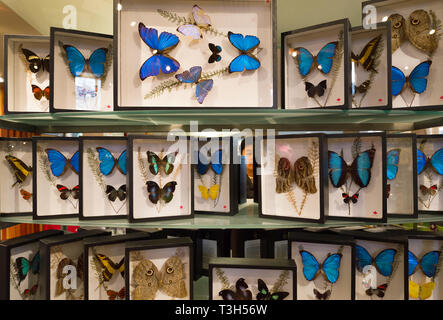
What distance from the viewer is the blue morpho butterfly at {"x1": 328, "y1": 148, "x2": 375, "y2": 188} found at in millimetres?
1099

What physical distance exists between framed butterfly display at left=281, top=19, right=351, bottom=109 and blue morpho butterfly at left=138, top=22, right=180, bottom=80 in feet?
1.58

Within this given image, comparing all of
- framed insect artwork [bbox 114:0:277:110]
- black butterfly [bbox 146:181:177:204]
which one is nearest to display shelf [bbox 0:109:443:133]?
framed insect artwork [bbox 114:0:277:110]

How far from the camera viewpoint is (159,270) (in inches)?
45.6

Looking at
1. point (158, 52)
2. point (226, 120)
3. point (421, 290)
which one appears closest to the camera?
point (158, 52)

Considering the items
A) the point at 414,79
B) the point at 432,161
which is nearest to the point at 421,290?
the point at 432,161

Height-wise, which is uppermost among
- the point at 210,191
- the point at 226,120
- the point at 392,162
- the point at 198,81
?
the point at 198,81

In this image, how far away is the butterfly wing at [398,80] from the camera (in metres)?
1.19

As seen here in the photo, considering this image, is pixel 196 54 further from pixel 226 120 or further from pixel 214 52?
pixel 226 120

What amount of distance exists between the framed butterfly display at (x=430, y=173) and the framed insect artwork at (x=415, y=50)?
0.58 feet

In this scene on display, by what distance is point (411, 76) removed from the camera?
1180mm

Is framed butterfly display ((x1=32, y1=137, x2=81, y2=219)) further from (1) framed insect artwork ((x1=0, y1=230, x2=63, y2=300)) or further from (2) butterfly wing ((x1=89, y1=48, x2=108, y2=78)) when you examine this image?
(2) butterfly wing ((x1=89, y1=48, x2=108, y2=78))

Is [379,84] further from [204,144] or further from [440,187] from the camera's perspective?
[204,144]

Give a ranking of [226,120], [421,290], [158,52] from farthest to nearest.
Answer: [226,120] → [421,290] → [158,52]

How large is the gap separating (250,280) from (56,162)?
976 millimetres
